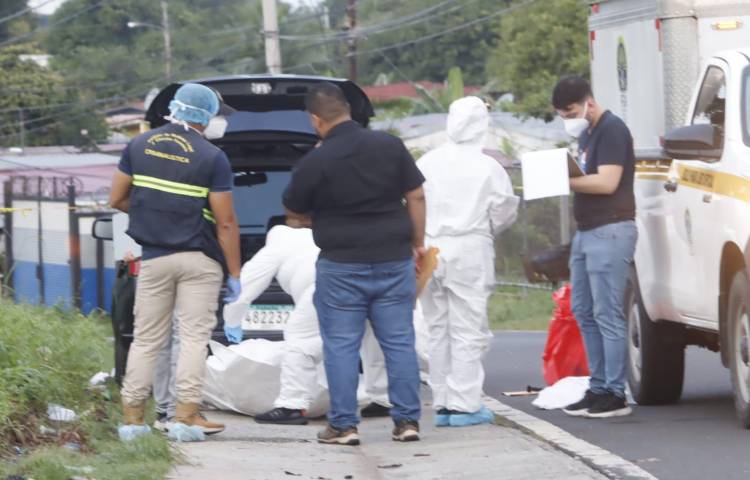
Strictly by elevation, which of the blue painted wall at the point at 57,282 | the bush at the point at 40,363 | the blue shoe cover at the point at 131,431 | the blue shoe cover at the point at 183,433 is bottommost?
the blue painted wall at the point at 57,282

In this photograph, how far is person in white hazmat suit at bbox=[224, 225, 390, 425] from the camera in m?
9.30

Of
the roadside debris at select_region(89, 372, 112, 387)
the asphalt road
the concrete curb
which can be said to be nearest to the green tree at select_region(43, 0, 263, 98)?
the asphalt road

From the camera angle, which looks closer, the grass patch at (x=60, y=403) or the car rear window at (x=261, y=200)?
the grass patch at (x=60, y=403)

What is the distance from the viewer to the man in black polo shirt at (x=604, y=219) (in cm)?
917

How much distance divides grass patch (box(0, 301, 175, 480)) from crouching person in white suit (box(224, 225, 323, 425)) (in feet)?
3.17

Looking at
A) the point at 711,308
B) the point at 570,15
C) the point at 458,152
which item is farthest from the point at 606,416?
the point at 570,15

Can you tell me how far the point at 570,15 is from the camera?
116 feet

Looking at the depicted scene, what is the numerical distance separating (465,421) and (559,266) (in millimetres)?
1933

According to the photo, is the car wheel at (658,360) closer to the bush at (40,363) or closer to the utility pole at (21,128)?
the bush at (40,363)

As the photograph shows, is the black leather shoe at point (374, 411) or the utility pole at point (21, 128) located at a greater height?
the utility pole at point (21, 128)

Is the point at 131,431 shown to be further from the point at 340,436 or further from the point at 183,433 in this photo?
the point at 340,436

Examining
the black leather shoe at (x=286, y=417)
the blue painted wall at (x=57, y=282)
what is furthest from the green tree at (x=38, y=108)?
the black leather shoe at (x=286, y=417)

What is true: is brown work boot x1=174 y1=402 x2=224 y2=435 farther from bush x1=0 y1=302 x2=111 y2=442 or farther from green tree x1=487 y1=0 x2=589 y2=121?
green tree x1=487 y1=0 x2=589 y2=121

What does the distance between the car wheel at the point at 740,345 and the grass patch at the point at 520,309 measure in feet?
42.8
